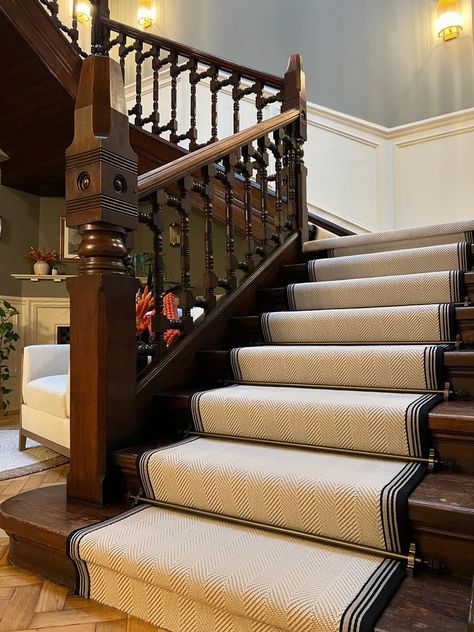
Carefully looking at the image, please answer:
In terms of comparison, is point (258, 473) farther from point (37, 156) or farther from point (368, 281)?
point (37, 156)

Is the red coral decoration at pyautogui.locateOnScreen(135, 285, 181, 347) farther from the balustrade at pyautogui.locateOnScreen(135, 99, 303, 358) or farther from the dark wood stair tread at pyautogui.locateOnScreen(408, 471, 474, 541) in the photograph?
the dark wood stair tread at pyautogui.locateOnScreen(408, 471, 474, 541)

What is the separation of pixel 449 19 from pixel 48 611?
4637mm

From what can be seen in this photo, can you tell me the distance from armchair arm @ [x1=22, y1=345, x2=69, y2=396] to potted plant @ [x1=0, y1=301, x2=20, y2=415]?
5.57 ft

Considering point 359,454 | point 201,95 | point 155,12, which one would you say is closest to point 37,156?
point 201,95

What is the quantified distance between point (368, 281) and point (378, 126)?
2577 millimetres

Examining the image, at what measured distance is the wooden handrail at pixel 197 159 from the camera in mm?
1675

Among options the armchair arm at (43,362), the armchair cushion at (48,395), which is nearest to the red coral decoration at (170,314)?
the armchair cushion at (48,395)

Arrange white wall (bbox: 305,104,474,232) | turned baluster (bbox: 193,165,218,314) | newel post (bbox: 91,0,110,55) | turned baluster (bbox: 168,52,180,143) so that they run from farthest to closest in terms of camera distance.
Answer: white wall (bbox: 305,104,474,232), newel post (bbox: 91,0,110,55), turned baluster (bbox: 168,52,180,143), turned baluster (bbox: 193,165,218,314)

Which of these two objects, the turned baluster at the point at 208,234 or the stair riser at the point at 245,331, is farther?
the stair riser at the point at 245,331

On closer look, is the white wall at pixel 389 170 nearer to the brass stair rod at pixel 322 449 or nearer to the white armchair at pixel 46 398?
the white armchair at pixel 46 398

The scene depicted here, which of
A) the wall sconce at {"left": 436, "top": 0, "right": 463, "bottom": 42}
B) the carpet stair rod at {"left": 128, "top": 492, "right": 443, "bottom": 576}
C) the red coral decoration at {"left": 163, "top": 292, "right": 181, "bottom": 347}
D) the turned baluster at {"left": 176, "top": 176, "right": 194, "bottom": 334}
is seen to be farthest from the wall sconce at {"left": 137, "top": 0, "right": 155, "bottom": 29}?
the carpet stair rod at {"left": 128, "top": 492, "right": 443, "bottom": 576}

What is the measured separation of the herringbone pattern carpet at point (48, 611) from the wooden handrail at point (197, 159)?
1154mm

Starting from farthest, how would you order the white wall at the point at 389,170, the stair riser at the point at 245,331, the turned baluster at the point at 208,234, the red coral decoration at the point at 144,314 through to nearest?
the white wall at the point at 389,170 → the stair riser at the point at 245,331 → the turned baluster at the point at 208,234 → the red coral decoration at the point at 144,314

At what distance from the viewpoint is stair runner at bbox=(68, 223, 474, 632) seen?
986mm
